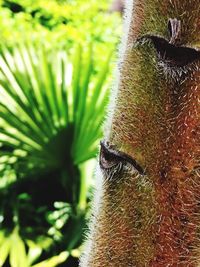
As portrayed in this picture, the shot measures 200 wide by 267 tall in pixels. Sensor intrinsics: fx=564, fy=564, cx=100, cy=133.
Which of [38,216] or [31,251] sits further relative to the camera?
[38,216]

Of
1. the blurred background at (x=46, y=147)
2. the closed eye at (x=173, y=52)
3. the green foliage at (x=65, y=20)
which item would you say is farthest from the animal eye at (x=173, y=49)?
the green foliage at (x=65, y=20)

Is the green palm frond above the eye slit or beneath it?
beneath

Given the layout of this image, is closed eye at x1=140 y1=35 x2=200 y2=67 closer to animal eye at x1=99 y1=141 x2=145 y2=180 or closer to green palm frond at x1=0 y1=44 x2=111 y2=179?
animal eye at x1=99 y1=141 x2=145 y2=180

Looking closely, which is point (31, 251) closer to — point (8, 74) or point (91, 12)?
point (8, 74)

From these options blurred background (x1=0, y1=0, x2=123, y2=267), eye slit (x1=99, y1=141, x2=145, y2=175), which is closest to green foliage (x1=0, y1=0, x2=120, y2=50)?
blurred background (x1=0, y1=0, x2=123, y2=267)

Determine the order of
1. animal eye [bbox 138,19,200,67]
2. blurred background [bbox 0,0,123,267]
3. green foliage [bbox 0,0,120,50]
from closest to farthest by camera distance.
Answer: animal eye [bbox 138,19,200,67] → blurred background [bbox 0,0,123,267] → green foliage [bbox 0,0,120,50]

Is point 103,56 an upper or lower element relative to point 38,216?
lower

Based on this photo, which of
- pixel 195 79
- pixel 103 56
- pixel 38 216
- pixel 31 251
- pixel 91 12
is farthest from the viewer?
pixel 91 12

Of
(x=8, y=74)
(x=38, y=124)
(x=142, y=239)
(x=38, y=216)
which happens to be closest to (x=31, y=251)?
(x=38, y=216)

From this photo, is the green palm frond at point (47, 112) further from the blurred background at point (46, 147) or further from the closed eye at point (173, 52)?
the closed eye at point (173, 52)
